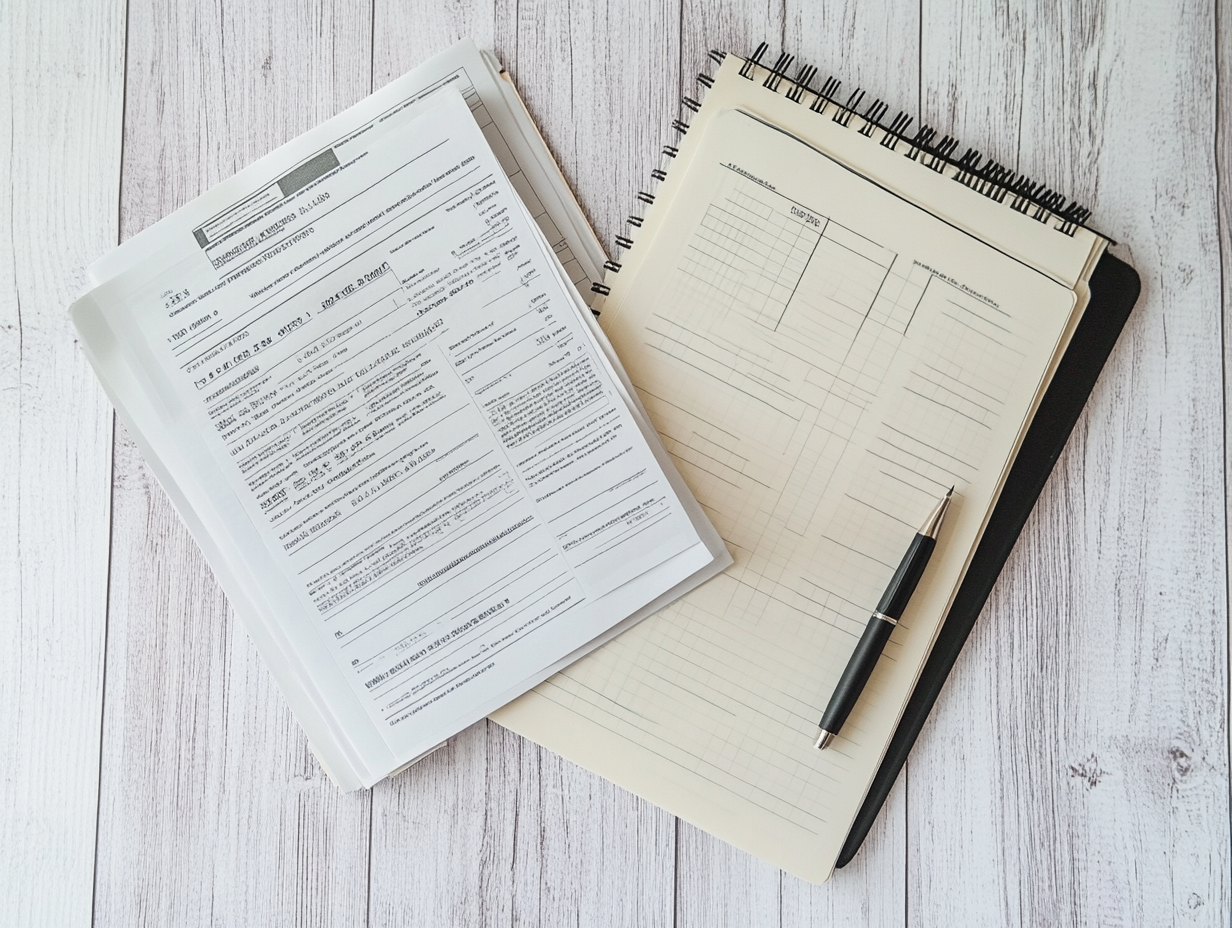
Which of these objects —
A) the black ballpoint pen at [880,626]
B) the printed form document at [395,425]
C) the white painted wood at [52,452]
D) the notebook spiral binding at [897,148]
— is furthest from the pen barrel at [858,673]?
the white painted wood at [52,452]

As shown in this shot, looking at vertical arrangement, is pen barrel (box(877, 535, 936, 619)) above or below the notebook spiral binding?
below

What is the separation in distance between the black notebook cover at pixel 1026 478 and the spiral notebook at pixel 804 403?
0.04ft

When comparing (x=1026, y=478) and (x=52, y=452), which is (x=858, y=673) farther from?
(x=52, y=452)

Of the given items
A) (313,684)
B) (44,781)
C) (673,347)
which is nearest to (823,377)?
(673,347)

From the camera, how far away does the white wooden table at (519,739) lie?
1.77 feet

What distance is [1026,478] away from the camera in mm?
536

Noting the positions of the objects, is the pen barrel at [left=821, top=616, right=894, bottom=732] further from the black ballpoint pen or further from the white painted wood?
the white painted wood

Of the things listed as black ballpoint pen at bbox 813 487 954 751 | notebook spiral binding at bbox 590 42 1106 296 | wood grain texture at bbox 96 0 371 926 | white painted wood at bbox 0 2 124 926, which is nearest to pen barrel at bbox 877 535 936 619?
black ballpoint pen at bbox 813 487 954 751

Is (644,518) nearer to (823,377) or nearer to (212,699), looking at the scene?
(823,377)

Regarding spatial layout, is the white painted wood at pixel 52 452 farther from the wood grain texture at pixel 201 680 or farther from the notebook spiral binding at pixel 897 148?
the notebook spiral binding at pixel 897 148

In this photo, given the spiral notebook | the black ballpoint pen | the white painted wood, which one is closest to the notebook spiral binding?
the spiral notebook

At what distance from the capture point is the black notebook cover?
53 cm

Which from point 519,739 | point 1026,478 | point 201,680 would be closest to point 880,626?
point 1026,478

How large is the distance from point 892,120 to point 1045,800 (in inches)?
18.2
